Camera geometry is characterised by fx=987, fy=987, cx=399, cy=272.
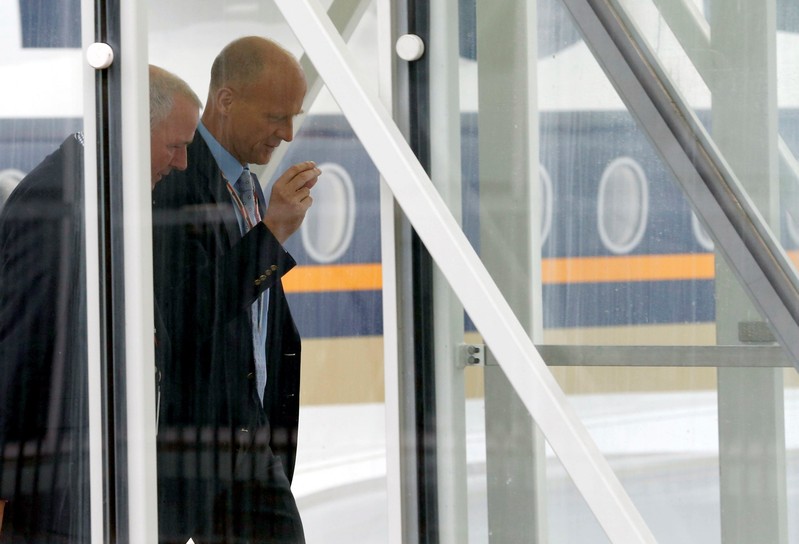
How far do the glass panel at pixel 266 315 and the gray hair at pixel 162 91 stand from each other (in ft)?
0.06

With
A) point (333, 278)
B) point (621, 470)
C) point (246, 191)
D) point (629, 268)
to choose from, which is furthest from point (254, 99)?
point (621, 470)

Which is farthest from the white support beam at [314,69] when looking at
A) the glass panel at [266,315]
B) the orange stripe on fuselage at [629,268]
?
the orange stripe on fuselage at [629,268]

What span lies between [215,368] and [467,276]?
582mm

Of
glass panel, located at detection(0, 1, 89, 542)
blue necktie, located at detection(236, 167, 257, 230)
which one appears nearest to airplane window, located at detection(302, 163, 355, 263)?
blue necktie, located at detection(236, 167, 257, 230)

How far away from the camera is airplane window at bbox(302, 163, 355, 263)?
1923 millimetres

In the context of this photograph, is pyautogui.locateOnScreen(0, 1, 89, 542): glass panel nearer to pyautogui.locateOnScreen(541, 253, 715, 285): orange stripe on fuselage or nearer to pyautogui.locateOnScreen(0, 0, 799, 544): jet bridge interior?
pyautogui.locateOnScreen(0, 0, 799, 544): jet bridge interior

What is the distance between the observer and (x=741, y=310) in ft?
5.69

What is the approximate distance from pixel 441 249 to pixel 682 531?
665mm

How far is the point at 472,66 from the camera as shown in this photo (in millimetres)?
1880

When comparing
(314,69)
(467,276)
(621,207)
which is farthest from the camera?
(314,69)

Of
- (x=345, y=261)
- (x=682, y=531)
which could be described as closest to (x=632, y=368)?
(x=682, y=531)

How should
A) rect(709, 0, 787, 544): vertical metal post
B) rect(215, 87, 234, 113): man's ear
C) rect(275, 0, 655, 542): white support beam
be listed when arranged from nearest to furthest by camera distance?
rect(275, 0, 655, 542): white support beam, rect(709, 0, 787, 544): vertical metal post, rect(215, 87, 234, 113): man's ear

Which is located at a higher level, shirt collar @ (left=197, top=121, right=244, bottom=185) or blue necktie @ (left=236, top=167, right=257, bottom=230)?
shirt collar @ (left=197, top=121, right=244, bottom=185)

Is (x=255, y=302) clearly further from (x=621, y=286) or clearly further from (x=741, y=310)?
(x=741, y=310)
